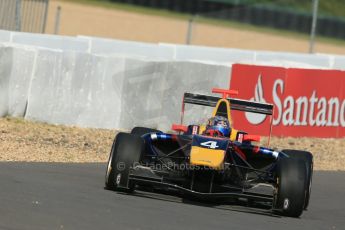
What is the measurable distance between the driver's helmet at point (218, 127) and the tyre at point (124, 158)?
999 millimetres

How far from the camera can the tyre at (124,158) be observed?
10719 millimetres

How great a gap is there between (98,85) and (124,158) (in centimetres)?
645

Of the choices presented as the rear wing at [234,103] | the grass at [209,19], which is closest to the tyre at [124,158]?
the rear wing at [234,103]

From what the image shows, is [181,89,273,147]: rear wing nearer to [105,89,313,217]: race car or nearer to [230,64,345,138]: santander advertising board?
[105,89,313,217]: race car

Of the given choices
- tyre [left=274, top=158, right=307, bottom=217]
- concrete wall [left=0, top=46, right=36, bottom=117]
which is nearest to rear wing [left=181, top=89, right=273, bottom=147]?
tyre [left=274, top=158, right=307, bottom=217]

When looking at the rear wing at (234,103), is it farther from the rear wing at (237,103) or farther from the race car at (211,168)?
Result: the race car at (211,168)

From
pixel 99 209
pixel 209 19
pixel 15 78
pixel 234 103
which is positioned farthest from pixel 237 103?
pixel 209 19

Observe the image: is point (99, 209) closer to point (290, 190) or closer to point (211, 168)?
point (211, 168)

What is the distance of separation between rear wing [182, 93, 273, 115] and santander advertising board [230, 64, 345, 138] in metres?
6.33

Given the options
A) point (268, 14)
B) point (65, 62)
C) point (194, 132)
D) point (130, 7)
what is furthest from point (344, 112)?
point (130, 7)

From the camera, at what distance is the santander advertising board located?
1872 cm

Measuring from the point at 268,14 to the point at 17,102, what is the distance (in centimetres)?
2327

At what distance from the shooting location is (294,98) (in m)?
19.1

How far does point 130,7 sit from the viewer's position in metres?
43.5
